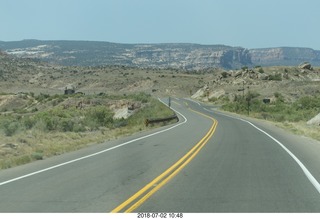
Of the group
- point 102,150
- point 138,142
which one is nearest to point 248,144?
point 138,142

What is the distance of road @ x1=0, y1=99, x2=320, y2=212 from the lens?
980cm

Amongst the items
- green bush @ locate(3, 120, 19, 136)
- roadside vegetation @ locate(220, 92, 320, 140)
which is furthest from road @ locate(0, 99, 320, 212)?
roadside vegetation @ locate(220, 92, 320, 140)

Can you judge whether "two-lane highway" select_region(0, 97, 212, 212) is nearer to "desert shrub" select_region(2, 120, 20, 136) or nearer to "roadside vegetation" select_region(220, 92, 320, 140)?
"desert shrub" select_region(2, 120, 20, 136)

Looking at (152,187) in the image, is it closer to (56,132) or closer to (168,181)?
(168,181)

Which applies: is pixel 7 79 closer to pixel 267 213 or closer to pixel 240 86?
pixel 240 86

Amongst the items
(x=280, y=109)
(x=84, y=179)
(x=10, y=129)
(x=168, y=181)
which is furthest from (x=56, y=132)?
(x=280, y=109)

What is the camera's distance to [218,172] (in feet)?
47.1

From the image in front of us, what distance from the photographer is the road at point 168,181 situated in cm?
980

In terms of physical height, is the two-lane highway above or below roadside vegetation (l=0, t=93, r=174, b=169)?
above

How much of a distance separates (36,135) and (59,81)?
413 ft

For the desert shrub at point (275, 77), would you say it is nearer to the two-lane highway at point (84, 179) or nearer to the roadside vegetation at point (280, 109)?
the roadside vegetation at point (280, 109)

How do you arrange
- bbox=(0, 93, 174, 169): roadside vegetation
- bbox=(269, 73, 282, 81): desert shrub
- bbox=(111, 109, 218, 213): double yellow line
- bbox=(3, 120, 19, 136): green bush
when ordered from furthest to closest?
bbox=(269, 73, 282, 81): desert shrub, bbox=(3, 120, 19, 136): green bush, bbox=(0, 93, 174, 169): roadside vegetation, bbox=(111, 109, 218, 213): double yellow line

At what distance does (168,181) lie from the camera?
1272cm

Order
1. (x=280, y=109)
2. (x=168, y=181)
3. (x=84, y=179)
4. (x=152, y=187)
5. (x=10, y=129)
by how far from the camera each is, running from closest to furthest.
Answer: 1. (x=152, y=187)
2. (x=168, y=181)
3. (x=84, y=179)
4. (x=10, y=129)
5. (x=280, y=109)
